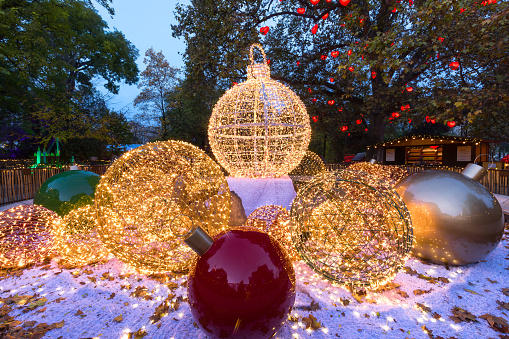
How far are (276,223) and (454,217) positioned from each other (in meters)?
2.59

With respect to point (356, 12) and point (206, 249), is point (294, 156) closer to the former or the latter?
point (206, 249)

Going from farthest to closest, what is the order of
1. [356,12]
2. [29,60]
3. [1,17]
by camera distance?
[29,60] → [1,17] → [356,12]

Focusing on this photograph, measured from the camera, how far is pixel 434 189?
3615mm

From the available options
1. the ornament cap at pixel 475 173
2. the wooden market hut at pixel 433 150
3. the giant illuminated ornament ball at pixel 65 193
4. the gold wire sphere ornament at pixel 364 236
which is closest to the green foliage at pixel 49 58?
the giant illuminated ornament ball at pixel 65 193

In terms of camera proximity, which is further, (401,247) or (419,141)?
(419,141)

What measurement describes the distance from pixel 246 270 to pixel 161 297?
1.76 meters

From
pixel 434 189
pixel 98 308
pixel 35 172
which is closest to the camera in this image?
pixel 98 308

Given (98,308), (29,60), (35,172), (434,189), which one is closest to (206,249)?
(98,308)

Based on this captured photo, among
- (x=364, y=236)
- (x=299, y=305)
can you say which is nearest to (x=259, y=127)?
(x=364, y=236)

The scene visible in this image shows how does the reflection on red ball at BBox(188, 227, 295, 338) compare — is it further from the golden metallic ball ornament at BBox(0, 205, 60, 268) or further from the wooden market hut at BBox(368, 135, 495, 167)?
the wooden market hut at BBox(368, 135, 495, 167)

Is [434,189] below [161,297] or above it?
above

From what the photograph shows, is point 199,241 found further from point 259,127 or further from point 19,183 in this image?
point 19,183

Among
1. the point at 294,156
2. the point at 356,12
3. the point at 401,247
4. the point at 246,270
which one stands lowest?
the point at 401,247

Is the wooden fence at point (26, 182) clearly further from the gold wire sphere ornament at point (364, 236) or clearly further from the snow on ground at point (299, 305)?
the gold wire sphere ornament at point (364, 236)
